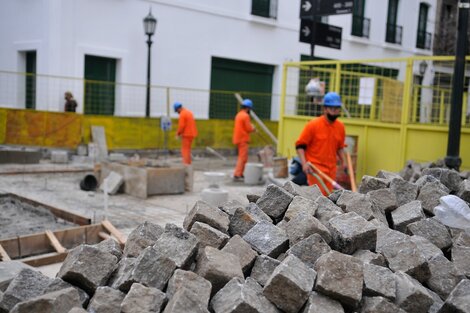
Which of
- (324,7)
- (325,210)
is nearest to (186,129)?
(324,7)

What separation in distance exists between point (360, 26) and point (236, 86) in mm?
8449

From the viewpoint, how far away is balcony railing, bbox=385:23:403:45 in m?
28.3

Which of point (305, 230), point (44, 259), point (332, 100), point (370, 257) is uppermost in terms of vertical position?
point (332, 100)

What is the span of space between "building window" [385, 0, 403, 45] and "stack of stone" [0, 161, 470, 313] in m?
25.2

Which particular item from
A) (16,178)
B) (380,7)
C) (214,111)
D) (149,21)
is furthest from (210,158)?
(380,7)

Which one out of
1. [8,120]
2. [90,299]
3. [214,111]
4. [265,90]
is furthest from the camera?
[265,90]

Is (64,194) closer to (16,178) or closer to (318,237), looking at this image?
(16,178)

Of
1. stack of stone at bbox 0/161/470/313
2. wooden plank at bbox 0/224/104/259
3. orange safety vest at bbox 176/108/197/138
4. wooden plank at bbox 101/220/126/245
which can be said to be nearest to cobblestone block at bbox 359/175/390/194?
stack of stone at bbox 0/161/470/313

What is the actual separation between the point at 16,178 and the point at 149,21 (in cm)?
747

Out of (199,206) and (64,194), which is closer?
(199,206)

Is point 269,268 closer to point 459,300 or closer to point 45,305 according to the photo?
point 459,300

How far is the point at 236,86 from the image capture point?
2214 centimetres

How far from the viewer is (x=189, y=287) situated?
→ 131 inches

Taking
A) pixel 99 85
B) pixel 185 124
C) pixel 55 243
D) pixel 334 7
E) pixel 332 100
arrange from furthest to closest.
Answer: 1. pixel 99 85
2. pixel 185 124
3. pixel 334 7
4. pixel 332 100
5. pixel 55 243
